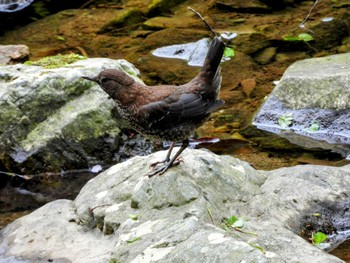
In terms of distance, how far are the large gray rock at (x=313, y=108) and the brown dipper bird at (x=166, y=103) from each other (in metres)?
2.73

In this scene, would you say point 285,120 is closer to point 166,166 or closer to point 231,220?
point 166,166

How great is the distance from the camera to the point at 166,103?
493 centimetres

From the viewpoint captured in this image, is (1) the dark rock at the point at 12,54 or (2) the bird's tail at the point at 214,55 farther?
(1) the dark rock at the point at 12,54

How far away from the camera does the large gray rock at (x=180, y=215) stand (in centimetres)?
410

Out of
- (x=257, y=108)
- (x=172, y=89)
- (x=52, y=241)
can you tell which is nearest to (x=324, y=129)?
(x=257, y=108)

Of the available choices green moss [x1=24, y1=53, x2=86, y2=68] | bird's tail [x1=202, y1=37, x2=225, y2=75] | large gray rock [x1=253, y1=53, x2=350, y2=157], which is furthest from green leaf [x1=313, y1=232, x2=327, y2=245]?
green moss [x1=24, y1=53, x2=86, y2=68]

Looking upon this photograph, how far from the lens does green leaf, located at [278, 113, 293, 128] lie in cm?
784

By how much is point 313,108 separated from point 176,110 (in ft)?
10.7

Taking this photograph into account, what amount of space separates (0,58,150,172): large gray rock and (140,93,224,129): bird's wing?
2.40m

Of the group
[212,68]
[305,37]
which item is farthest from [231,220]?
[305,37]

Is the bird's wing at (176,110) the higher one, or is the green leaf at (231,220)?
the bird's wing at (176,110)

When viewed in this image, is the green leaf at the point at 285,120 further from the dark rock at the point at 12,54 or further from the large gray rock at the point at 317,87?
the dark rock at the point at 12,54

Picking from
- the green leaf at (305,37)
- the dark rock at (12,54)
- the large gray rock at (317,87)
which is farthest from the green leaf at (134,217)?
the green leaf at (305,37)

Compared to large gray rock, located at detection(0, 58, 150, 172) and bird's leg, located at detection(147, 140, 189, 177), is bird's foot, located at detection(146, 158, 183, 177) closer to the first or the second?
bird's leg, located at detection(147, 140, 189, 177)
